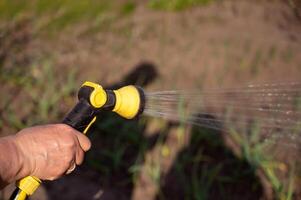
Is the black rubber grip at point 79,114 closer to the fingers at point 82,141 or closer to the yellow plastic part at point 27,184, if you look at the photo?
the fingers at point 82,141

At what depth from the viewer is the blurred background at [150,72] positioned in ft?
7.55

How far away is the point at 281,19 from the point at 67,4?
1.78 meters

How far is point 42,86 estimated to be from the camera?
2.89m

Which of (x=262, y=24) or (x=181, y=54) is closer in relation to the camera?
(x=181, y=54)

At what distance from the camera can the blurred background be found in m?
2.30

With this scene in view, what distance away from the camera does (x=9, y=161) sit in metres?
1.17

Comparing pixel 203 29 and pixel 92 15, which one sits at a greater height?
pixel 92 15

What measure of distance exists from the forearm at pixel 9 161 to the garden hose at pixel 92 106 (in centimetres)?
8

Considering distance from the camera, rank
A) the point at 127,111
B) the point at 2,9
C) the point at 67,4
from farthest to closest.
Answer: the point at 67,4 → the point at 2,9 → the point at 127,111

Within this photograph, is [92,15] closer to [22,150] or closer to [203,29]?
[203,29]

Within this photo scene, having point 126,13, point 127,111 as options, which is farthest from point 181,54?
point 127,111

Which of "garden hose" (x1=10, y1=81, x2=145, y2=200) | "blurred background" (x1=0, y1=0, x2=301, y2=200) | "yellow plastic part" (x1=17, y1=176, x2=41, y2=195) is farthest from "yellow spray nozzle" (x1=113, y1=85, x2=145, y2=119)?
"blurred background" (x1=0, y1=0, x2=301, y2=200)

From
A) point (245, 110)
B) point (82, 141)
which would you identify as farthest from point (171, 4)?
point (82, 141)

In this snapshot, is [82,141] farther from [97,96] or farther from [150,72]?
[150,72]
